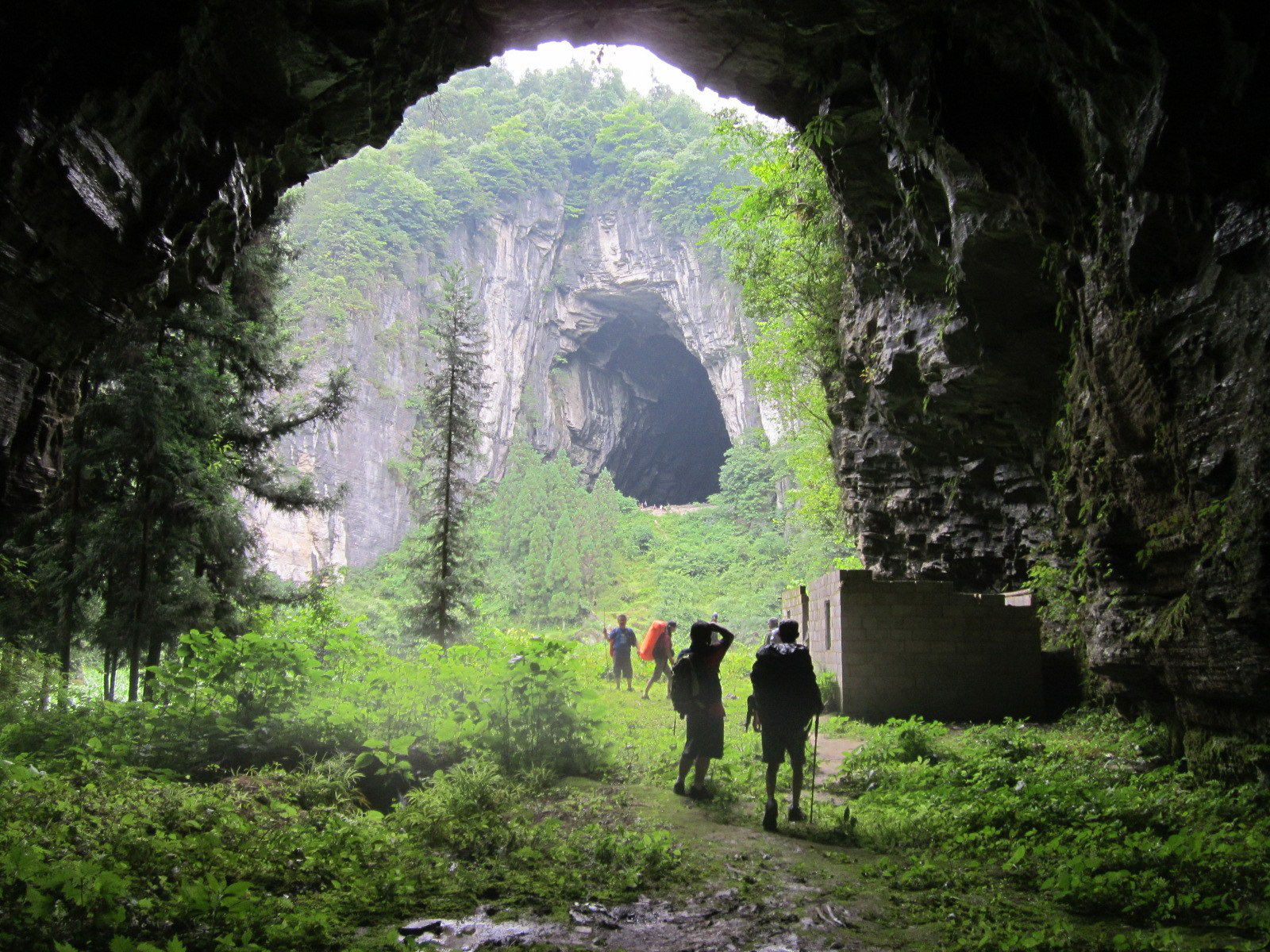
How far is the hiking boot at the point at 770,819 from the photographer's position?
5520 mm

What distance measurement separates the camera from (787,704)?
584 cm

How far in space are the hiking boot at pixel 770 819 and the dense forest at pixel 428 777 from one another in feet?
0.36

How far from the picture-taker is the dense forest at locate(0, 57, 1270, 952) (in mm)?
3545

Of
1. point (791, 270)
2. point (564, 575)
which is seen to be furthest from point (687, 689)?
point (564, 575)

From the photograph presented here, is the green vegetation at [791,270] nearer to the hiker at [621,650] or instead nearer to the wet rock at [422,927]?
the hiker at [621,650]

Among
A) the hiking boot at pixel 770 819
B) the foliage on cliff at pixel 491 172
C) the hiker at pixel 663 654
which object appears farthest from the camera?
the foliage on cliff at pixel 491 172

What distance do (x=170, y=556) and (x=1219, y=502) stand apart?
39.0ft

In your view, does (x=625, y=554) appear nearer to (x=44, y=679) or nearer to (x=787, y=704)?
(x=44, y=679)

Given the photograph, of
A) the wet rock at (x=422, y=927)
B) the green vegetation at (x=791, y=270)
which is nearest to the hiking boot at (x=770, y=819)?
the wet rock at (x=422, y=927)

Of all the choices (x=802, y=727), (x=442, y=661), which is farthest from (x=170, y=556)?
(x=802, y=727)

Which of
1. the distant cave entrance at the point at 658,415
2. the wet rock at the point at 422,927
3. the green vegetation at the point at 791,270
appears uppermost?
the distant cave entrance at the point at 658,415

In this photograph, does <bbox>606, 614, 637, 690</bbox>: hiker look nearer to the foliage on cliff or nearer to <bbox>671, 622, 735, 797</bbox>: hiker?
<bbox>671, 622, 735, 797</bbox>: hiker

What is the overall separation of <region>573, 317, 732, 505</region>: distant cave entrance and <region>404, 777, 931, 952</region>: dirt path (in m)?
49.9

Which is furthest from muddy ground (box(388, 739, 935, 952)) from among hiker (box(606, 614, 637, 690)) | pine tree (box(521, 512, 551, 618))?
pine tree (box(521, 512, 551, 618))
